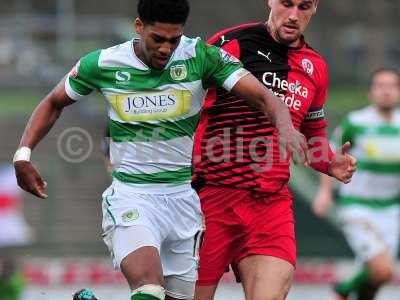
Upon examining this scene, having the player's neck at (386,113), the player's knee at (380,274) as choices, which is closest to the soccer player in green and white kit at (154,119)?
the player's knee at (380,274)

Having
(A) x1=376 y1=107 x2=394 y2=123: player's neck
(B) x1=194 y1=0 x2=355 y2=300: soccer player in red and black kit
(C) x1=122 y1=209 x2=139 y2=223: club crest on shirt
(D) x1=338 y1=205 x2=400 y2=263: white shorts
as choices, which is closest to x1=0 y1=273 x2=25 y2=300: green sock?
(D) x1=338 y1=205 x2=400 y2=263: white shorts

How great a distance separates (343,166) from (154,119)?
4.12 ft

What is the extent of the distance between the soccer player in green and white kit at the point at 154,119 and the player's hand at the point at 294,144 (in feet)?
0.39

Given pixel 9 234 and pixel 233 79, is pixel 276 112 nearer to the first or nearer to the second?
pixel 233 79

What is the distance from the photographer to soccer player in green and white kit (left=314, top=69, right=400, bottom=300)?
37.6 ft

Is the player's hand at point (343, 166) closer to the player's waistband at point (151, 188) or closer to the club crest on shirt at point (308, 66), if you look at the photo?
the club crest on shirt at point (308, 66)

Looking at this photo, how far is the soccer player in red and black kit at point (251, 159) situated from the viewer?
23.8ft

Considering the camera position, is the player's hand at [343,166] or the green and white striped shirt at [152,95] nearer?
the green and white striped shirt at [152,95]

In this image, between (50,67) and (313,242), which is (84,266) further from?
(50,67)

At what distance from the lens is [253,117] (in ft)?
23.9

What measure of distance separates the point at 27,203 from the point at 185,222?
980 cm

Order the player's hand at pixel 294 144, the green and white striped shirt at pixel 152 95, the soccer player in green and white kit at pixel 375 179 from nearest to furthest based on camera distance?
the player's hand at pixel 294 144 < the green and white striped shirt at pixel 152 95 < the soccer player in green and white kit at pixel 375 179

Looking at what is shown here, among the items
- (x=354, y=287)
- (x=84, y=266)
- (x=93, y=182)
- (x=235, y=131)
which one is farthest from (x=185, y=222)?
(x=93, y=182)

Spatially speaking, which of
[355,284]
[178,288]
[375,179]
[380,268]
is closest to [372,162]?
[375,179]
